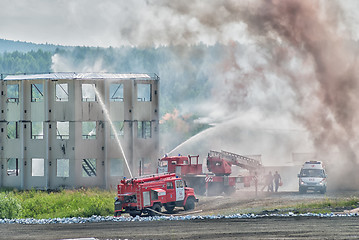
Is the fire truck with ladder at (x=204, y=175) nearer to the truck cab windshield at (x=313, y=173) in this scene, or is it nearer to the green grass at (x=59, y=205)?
the truck cab windshield at (x=313, y=173)

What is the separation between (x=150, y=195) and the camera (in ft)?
138

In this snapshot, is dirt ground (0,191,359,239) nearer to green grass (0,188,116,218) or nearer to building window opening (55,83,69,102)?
green grass (0,188,116,218)

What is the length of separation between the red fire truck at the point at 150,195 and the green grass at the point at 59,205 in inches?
92.4

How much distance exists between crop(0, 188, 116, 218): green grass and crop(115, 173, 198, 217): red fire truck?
2.35 meters

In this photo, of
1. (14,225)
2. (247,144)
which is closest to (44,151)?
(14,225)

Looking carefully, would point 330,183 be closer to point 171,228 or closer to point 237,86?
point 171,228

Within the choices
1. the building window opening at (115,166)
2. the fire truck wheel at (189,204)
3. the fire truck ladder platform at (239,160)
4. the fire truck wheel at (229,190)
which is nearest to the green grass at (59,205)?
the fire truck wheel at (189,204)

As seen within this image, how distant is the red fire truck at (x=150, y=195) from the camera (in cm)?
4153

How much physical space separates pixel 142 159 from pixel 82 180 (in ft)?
19.7

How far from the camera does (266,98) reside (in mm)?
127562

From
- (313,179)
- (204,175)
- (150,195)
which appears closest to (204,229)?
(150,195)

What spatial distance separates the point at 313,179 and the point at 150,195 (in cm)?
1830

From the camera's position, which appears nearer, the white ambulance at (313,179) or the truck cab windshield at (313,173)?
the white ambulance at (313,179)

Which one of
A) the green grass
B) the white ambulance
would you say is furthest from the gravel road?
the white ambulance
